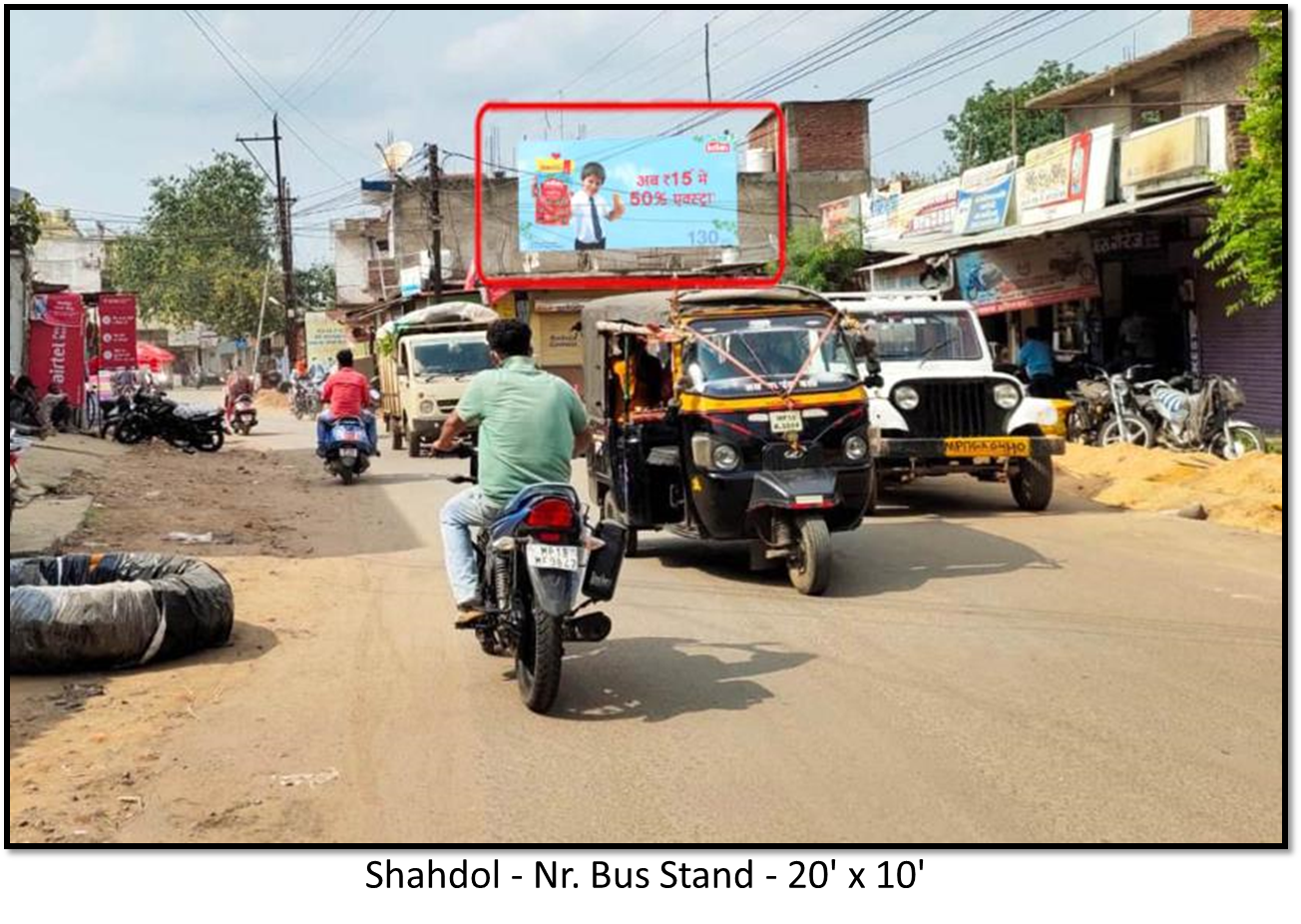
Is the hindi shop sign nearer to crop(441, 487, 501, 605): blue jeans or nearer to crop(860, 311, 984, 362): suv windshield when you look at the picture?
crop(860, 311, 984, 362): suv windshield

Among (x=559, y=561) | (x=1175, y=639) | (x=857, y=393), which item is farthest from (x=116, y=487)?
(x=1175, y=639)

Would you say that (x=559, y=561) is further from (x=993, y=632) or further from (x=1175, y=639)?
(x=1175, y=639)

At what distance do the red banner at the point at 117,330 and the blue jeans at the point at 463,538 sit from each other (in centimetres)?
334

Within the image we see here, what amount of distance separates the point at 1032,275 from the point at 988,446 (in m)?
1.82

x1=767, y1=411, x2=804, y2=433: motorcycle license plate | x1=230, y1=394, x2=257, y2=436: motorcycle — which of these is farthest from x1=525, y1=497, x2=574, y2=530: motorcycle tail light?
x1=230, y1=394, x2=257, y2=436: motorcycle

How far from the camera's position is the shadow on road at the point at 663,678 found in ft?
16.5

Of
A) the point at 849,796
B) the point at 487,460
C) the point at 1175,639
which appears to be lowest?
the point at 849,796

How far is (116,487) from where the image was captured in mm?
9797

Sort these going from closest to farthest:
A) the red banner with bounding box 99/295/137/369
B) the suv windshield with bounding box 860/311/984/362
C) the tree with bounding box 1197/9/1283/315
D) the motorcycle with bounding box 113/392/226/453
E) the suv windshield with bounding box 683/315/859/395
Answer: the tree with bounding box 1197/9/1283/315 → the suv windshield with bounding box 683/315/859/395 → the red banner with bounding box 99/295/137/369 → the suv windshield with bounding box 860/311/984/362 → the motorcycle with bounding box 113/392/226/453

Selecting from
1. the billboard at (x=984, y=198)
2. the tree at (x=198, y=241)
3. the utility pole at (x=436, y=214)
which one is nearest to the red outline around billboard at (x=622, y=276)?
the utility pole at (x=436, y=214)

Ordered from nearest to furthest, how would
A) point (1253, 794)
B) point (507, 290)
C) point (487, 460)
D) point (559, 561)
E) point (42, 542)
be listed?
1. point (1253, 794)
2. point (559, 561)
3. point (487, 460)
4. point (42, 542)
5. point (507, 290)

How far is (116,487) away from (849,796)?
24.4 feet

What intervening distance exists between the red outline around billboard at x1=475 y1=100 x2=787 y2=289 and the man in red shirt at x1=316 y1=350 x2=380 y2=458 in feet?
12.1

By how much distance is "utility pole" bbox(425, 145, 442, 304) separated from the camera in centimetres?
575
